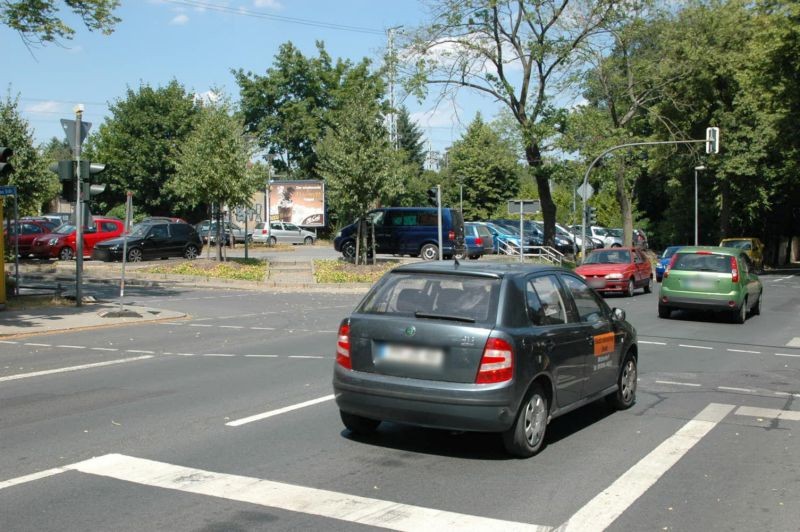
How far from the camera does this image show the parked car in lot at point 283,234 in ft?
170

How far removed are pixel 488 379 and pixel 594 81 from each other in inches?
1459

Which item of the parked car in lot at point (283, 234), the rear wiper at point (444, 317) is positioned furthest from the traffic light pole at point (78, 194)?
the parked car in lot at point (283, 234)

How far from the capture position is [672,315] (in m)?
20.2

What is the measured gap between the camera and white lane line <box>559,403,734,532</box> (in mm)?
5246

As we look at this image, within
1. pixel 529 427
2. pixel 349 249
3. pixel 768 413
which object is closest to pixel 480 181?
pixel 349 249

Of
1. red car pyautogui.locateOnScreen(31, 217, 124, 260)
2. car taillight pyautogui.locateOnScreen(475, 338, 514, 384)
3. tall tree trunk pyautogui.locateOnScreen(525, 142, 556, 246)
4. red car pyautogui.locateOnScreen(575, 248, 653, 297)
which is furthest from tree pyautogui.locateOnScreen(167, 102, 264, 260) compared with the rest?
car taillight pyautogui.locateOnScreen(475, 338, 514, 384)

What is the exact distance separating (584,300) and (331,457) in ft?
9.59

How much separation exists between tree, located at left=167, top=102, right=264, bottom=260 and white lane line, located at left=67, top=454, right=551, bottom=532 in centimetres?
2363

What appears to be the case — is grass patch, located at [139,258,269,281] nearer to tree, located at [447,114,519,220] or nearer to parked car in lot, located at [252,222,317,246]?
parked car in lot, located at [252,222,317,246]

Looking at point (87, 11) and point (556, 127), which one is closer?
point (87, 11)

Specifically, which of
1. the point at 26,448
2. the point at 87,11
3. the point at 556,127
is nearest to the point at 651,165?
the point at 556,127

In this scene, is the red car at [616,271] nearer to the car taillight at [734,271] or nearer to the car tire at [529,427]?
the car taillight at [734,271]

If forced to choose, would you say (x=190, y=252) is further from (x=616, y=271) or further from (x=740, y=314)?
(x=740, y=314)

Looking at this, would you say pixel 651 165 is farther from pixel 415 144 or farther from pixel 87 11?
pixel 87 11
